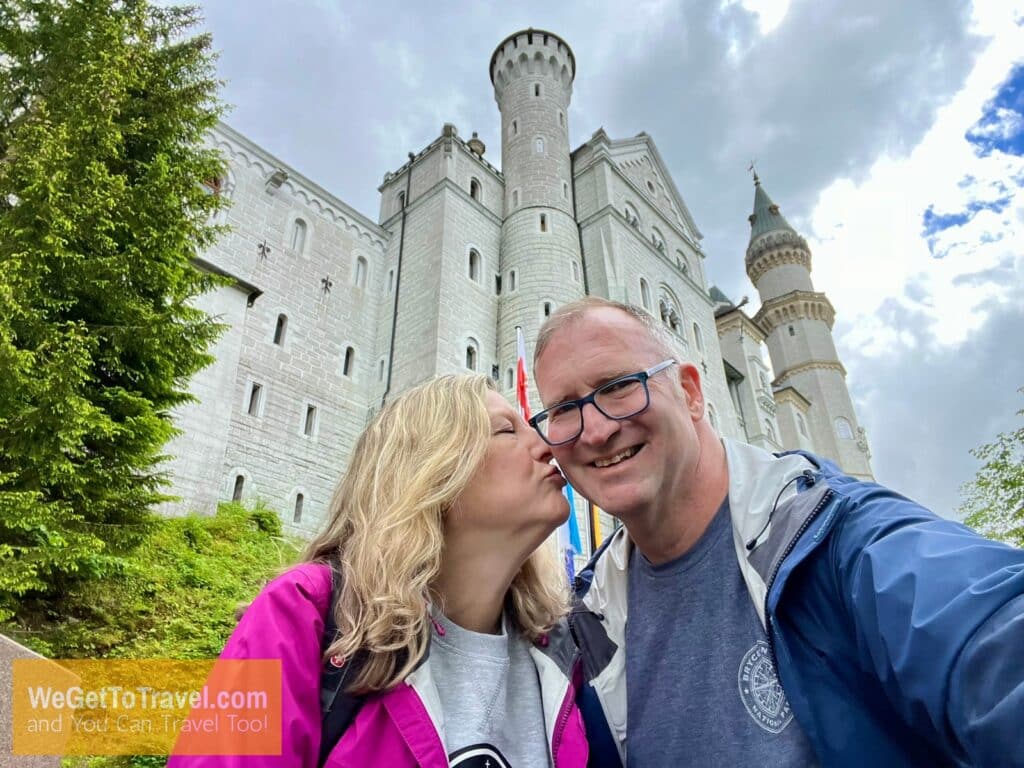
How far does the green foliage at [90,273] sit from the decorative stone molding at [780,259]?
44.3m

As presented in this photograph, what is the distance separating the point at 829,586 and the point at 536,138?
25856 mm

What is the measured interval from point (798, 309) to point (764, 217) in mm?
10375

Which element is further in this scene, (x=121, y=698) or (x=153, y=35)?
(x=153, y=35)

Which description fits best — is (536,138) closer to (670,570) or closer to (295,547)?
(295,547)

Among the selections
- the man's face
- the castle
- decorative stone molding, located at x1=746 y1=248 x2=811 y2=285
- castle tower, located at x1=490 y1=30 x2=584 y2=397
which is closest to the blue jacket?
the man's face

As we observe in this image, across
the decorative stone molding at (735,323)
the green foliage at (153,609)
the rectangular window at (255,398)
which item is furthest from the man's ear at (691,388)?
the decorative stone molding at (735,323)

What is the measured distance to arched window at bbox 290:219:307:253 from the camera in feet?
66.4

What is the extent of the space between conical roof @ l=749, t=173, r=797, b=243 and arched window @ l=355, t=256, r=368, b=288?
36875mm

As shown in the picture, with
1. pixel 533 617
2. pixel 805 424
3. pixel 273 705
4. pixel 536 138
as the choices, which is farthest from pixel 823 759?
pixel 805 424

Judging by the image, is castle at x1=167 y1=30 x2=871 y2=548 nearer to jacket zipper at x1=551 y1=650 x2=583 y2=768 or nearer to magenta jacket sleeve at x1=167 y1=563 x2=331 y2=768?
jacket zipper at x1=551 y1=650 x2=583 y2=768

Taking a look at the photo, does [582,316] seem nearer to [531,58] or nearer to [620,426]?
[620,426]

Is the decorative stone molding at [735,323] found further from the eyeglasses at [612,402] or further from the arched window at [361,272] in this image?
the eyeglasses at [612,402]

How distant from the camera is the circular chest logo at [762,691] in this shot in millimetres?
1453

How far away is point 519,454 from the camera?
84.8 inches
